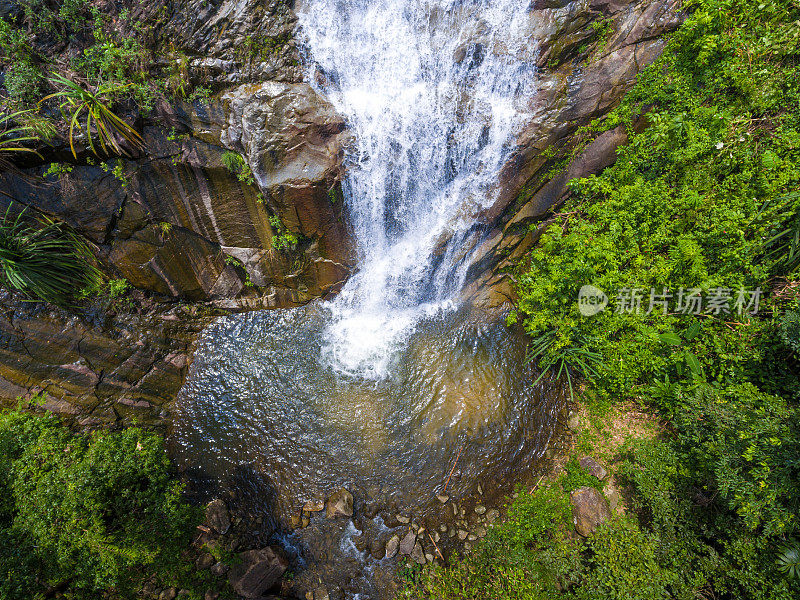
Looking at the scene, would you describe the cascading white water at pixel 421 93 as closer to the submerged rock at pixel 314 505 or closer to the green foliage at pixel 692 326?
the green foliage at pixel 692 326

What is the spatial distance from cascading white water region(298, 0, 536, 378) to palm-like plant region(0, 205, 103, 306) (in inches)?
209

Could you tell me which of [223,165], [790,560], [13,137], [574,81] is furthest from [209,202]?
[790,560]

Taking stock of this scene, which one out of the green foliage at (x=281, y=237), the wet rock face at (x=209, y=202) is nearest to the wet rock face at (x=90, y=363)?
the wet rock face at (x=209, y=202)

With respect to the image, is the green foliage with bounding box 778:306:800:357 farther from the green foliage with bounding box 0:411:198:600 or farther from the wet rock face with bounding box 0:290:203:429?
the wet rock face with bounding box 0:290:203:429

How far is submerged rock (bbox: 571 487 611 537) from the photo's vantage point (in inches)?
196

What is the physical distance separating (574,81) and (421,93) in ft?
9.88

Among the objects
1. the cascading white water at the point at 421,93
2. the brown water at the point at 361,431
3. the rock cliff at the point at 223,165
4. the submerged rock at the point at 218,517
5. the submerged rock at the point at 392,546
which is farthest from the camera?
the cascading white water at the point at 421,93

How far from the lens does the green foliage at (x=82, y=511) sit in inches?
179

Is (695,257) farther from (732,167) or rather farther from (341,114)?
(341,114)

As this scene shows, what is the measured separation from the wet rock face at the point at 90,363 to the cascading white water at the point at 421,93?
3.70m

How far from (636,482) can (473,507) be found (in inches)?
99.1

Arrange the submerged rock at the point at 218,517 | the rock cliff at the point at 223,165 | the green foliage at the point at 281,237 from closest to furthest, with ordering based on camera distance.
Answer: the submerged rock at the point at 218,517 → the rock cliff at the point at 223,165 → the green foliage at the point at 281,237

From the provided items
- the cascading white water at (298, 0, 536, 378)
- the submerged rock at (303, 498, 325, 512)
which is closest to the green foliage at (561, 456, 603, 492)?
the cascading white water at (298, 0, 536, 378)

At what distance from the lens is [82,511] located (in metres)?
4.82
